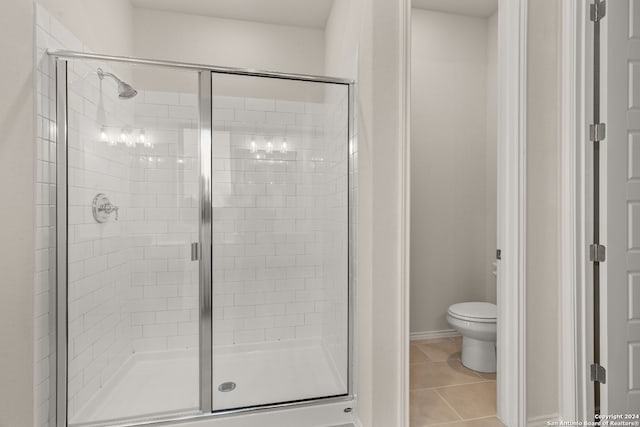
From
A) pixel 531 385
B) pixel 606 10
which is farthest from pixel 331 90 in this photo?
pixel 531 385

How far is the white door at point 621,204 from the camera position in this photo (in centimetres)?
152

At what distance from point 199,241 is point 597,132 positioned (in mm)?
2051

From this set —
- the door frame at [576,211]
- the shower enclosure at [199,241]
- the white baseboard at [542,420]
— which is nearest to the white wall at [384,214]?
the shower enclosure at [199,241]

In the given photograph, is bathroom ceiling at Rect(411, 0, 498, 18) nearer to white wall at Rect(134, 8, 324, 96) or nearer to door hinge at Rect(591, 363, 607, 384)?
white wall at Rect(134, 8, 324, 96)

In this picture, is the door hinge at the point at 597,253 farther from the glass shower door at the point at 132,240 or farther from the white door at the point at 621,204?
the glass shower door at the point at 132,240

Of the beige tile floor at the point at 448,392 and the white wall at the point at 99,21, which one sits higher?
the white wall at the point at 99,21

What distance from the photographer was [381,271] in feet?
5.42

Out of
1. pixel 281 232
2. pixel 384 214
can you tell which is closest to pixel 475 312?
pixel 384 214

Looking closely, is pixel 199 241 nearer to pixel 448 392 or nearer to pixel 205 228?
pixel 205 228

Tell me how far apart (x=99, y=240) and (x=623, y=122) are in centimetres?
273

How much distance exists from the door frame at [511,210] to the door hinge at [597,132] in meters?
0.27

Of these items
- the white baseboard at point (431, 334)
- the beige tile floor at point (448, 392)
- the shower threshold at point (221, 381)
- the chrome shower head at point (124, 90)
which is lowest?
the beige tile floor at point (448, 392)

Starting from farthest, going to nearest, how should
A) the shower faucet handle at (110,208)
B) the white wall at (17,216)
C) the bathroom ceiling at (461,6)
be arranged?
the bathroom ceiling at (461,6), the shower faucet handle at (110,208), the white wall at (17,216)

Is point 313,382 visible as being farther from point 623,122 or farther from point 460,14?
point 460,14
